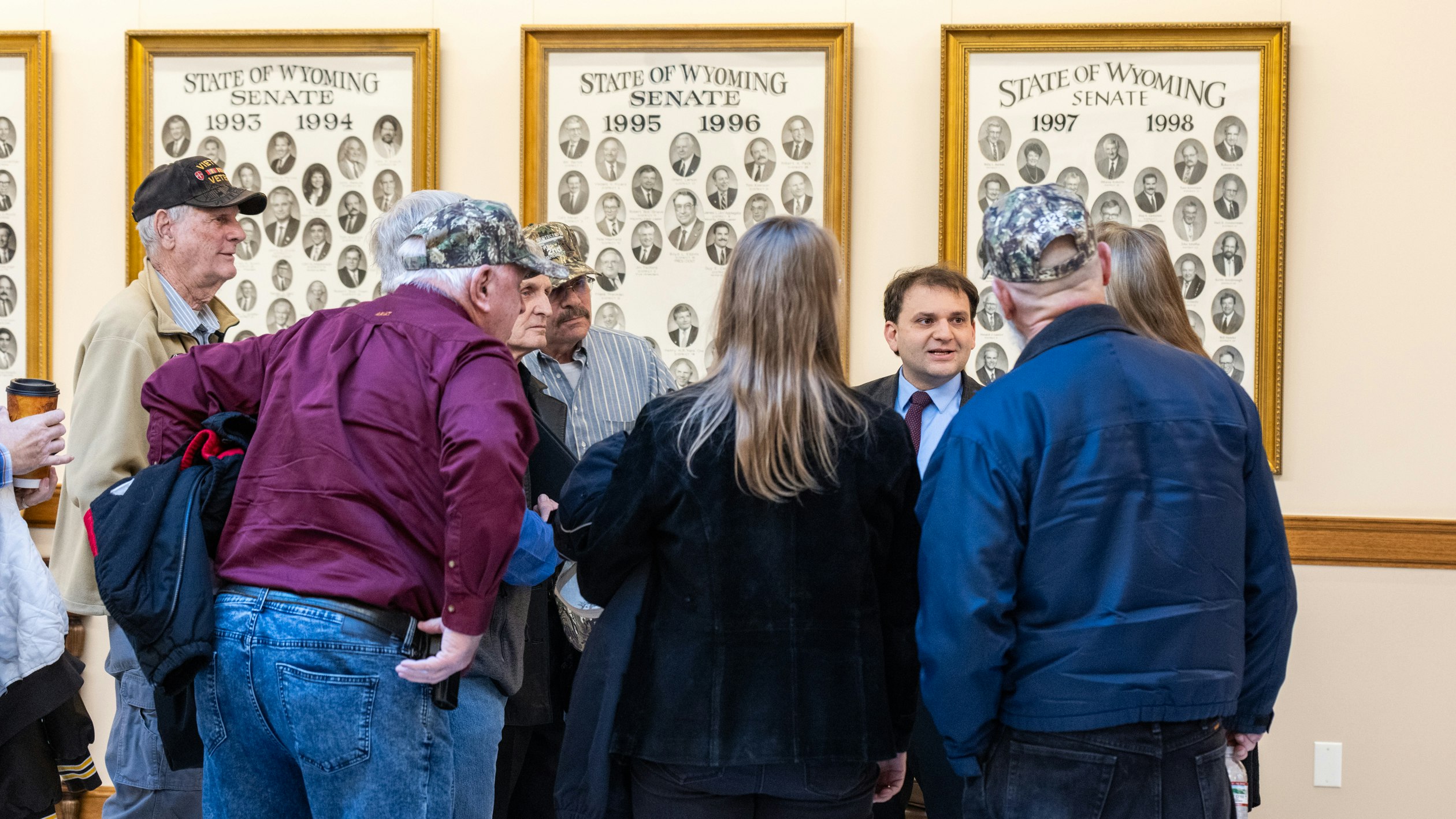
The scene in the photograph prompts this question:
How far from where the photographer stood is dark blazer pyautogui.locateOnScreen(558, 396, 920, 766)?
5.66 ft

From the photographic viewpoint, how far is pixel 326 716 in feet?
5.56

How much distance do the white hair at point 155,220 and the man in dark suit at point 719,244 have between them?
1516 millimetres

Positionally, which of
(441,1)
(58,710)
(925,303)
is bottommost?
(58,710)

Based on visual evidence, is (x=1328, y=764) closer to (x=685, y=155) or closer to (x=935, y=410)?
(x=935, y=410)

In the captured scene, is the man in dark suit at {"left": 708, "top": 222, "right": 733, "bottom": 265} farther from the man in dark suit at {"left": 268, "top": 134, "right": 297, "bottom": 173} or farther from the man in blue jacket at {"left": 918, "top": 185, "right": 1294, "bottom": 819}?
the man in blue jacket at {"left": 918, "top": 185, "right": 1294, "bottom": 819}

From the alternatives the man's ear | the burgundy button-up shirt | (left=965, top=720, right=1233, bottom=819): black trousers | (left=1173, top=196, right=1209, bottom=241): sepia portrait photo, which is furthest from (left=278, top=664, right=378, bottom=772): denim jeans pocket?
(left=1173, top=196, right=1209, bottom=241): sepia portrait photo

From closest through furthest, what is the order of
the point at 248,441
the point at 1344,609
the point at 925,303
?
the point at 248,441 → the point at 925,303 → the point at 1344,609

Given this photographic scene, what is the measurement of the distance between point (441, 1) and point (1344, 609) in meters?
3.31

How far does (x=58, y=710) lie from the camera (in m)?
2.46

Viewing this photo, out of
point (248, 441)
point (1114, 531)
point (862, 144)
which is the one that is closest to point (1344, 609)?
point (862, 144)

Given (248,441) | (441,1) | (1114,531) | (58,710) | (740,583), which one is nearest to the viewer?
(1114,531)

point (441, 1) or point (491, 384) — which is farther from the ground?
point (441, 1)

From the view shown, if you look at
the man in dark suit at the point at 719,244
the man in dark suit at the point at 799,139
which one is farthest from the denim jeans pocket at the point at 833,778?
the man in dark suit at the point at 799,139

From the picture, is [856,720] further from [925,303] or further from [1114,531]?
[925,303]
